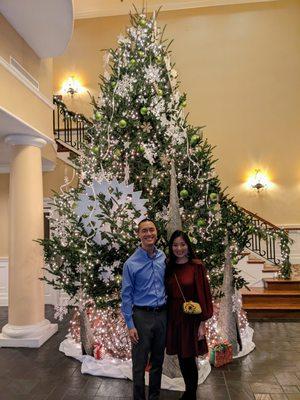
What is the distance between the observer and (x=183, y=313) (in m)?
2.74

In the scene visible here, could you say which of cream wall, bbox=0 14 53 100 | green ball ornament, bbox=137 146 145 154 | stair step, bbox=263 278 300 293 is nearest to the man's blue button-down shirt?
green ball ornament, bbox=137 146 145 154

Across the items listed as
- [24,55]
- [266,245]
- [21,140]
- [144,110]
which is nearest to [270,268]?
[266,245]

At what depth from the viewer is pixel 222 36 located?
362 inches

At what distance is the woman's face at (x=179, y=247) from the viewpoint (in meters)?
2.75

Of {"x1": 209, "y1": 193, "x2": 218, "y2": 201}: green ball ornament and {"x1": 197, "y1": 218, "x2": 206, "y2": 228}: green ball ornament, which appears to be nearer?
{"x1": 197, "y1": 218, "x2": 206, "y2": 228}: green ball ornament

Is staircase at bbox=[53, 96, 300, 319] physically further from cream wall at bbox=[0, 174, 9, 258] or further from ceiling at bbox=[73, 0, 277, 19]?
ceiling at bbox=[73, 0, 277, 19]

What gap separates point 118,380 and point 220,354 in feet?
3.74

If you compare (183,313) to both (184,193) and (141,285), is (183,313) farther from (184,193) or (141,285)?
(184,193)

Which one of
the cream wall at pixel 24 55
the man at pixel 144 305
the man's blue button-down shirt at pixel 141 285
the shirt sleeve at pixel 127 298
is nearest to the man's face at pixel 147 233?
the man at pixel 144 305

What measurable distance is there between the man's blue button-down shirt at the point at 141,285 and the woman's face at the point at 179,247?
0.66 feet

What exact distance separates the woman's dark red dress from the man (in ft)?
0.21

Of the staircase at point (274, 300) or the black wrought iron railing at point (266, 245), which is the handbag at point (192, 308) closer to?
the staircase at point (274, 300)

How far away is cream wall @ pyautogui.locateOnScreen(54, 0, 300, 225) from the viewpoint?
29.0 ft

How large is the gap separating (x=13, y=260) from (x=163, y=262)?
2.91 m
